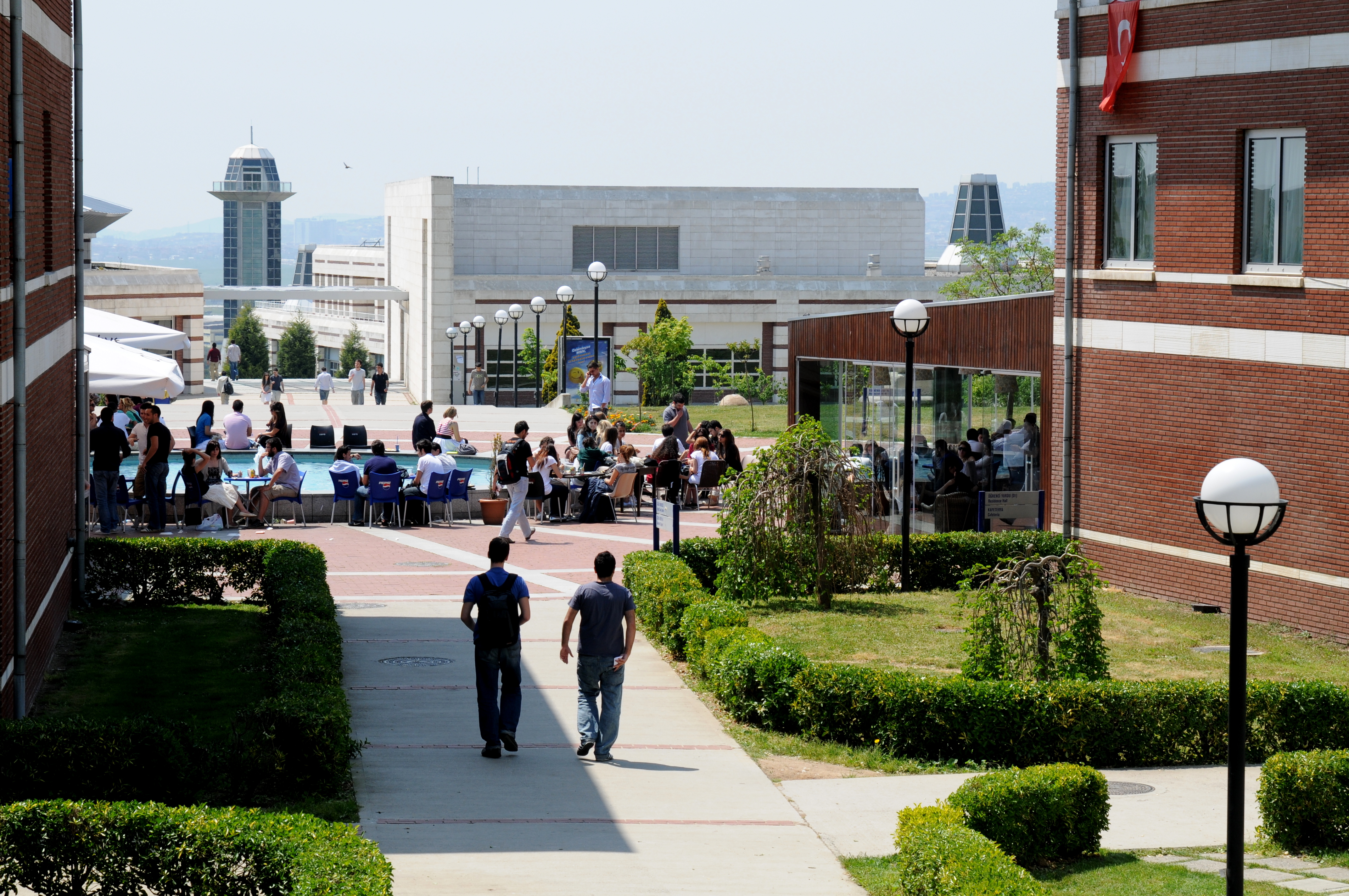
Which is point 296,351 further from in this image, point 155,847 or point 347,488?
point 155,847

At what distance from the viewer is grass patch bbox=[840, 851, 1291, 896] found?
8773mm

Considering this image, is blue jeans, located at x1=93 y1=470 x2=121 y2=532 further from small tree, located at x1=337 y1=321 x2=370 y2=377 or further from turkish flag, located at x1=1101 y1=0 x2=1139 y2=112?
small tree, located at x1=337 y1=321 x2=370 y2=377

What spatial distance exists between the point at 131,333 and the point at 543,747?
1542 centimetres

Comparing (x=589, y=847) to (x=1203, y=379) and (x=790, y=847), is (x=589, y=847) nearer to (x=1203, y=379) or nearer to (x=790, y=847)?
(x=790, y=847)

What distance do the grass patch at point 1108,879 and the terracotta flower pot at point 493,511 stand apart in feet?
56.2

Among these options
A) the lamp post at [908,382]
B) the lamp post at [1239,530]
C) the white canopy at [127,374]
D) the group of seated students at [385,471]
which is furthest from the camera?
the group of seated students at [385,471]

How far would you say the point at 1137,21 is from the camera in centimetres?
1945

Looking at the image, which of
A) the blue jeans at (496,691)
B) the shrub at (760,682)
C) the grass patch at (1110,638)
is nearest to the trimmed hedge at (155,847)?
the blue jeans at (496,691)

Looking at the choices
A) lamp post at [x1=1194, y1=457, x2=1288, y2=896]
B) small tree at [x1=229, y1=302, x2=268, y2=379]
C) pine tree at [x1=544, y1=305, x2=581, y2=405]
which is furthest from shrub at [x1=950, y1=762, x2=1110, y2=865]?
small tree at [x1=229, y1=302, x2=268, y2=379]

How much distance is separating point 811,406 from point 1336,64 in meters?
14.1

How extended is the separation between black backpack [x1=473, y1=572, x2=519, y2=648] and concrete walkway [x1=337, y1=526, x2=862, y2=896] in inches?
34.2

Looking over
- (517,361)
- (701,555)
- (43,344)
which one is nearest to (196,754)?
(43,344)

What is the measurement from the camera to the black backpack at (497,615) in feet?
38.0

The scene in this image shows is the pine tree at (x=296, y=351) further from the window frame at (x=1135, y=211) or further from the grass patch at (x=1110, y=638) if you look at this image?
the grass patch at (x=1110, y=638)
